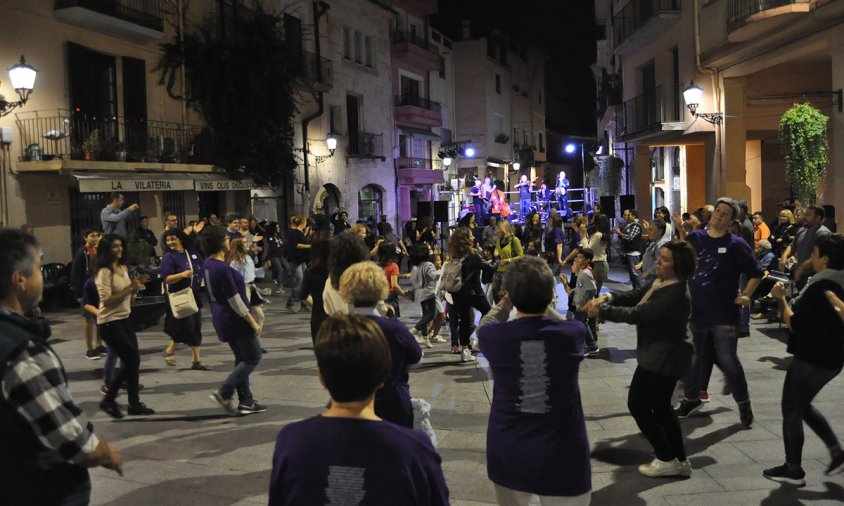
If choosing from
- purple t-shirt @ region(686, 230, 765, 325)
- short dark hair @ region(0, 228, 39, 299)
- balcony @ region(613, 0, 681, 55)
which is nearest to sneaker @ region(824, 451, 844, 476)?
purple t-shirt @ region(686, 230, 765, 325)

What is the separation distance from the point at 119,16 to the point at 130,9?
0.54 m

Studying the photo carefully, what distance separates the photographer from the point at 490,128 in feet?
Result: 146

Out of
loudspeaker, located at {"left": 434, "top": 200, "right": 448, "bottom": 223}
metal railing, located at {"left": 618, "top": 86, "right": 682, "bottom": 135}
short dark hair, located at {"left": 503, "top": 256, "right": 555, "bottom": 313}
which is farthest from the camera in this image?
loudspeaker, located at {"left": 434, "top": 200, "right": 448, "bottom": 223}

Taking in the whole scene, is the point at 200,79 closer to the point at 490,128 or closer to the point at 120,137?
the point at 120,137

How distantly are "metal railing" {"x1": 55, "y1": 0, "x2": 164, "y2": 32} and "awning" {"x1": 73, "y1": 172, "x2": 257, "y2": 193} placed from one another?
366 centimetres

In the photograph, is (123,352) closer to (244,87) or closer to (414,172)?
(244,87)

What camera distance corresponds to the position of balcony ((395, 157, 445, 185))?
33.4 metres

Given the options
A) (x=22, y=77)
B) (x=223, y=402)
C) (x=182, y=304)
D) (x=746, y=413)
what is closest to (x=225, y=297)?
(x=223, y=402)

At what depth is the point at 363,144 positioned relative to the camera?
99.5 ft

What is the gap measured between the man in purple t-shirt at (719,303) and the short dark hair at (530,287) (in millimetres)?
3256

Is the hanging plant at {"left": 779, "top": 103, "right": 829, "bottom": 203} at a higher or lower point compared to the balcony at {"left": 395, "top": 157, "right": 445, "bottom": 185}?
lower

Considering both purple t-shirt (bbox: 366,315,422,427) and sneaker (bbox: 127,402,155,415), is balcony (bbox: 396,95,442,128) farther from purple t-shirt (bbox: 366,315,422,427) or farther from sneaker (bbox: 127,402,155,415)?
purple t-shirt (bbox: 366,315,422,427)

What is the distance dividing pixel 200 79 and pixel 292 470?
67.3ft

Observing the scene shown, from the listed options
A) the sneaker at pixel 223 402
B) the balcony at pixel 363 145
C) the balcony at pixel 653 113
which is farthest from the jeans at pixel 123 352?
the balcony at pixel 363 145
